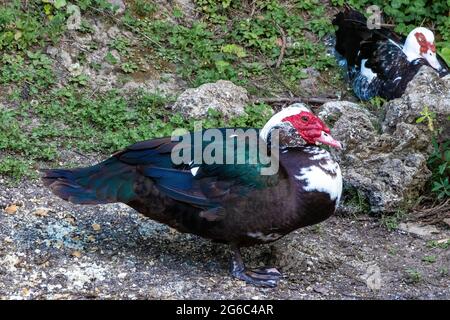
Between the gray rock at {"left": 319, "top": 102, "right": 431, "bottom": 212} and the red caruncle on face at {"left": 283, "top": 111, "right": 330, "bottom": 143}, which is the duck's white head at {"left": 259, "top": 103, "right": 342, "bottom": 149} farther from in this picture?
the gray rock at {"left": 319, "top": 102, "right": 431, "bottom": 212}

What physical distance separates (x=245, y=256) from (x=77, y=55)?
2.77 meters

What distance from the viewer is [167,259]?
5.09 metres

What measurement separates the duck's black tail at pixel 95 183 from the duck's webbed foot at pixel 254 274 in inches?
27.0

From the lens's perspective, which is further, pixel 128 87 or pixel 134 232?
pixel 128 87

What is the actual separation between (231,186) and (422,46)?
11.4 feet

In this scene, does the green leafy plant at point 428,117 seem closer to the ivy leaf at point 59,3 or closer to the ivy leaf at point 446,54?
the ivy leaf at point 446,54

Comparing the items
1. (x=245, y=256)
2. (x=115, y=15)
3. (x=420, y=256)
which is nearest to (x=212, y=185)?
(x=245, y=256)

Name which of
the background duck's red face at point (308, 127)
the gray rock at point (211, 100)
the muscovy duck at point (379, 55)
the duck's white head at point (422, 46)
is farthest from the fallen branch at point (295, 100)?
the background duck's red face at point (308, 127)

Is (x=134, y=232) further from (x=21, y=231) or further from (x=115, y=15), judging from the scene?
(x=115, y=15)

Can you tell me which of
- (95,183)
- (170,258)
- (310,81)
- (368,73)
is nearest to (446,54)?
(368,73)

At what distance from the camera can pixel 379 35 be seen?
8094 mm

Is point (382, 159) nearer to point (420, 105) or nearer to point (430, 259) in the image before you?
point (420, 105)

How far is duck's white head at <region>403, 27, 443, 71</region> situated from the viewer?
24.9 ft

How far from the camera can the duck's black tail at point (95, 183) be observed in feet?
16.2
